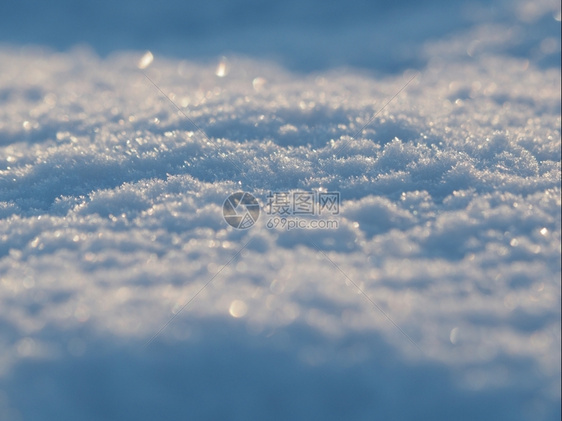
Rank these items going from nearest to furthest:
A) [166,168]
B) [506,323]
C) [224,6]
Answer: [506,323] → [166,168] → [224,6]

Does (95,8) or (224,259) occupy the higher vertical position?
Result: (95,8)

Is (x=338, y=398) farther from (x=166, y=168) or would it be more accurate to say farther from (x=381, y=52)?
(x=381, y=52)

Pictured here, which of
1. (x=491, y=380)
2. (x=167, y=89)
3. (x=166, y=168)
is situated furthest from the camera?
(x=167, y=89)

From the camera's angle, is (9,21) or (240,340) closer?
(240,340)

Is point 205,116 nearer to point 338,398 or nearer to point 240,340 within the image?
point 240,340

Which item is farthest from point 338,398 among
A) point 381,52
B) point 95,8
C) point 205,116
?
point 95,8

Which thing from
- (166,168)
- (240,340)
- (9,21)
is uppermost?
(9,21)
